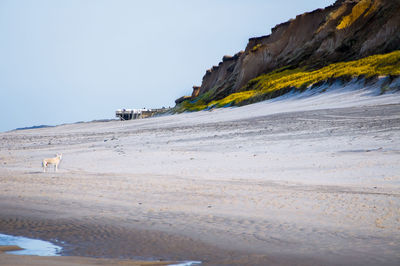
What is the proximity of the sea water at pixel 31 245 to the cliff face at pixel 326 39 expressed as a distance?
40.2 metres

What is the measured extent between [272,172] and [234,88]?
5196cm

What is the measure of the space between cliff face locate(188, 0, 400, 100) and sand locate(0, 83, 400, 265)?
90.3 ft

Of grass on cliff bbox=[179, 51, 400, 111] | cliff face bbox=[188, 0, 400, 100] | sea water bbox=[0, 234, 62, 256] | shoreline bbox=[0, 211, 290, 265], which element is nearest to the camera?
shoreline bbox=[0, 211, 290, 265]

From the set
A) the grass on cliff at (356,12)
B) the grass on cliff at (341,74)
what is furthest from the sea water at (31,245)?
the grass on cliff at (356,12)

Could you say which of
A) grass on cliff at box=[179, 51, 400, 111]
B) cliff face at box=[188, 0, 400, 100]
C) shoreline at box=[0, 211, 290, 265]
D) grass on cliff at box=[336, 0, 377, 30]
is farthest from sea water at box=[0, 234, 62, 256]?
grass on cliff at box=[336, 0, 377, 30]

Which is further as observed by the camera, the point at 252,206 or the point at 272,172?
the point at 272,172

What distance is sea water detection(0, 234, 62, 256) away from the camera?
513 cm

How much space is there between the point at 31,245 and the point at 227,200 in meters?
3.78

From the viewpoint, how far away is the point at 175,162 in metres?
14.2

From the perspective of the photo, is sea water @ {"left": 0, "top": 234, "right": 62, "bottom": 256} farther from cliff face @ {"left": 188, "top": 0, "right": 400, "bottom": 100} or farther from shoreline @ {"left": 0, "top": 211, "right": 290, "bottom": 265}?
cliff face @ {"left": 188, "top": 0, "right": 400, "bottom": 100}

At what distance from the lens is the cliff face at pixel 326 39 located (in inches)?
1690

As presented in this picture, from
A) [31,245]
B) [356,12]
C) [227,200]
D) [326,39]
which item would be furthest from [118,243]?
[356,12]

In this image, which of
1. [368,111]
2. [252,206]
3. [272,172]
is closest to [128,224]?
[252,206]

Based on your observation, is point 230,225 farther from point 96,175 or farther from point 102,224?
point 96,175
